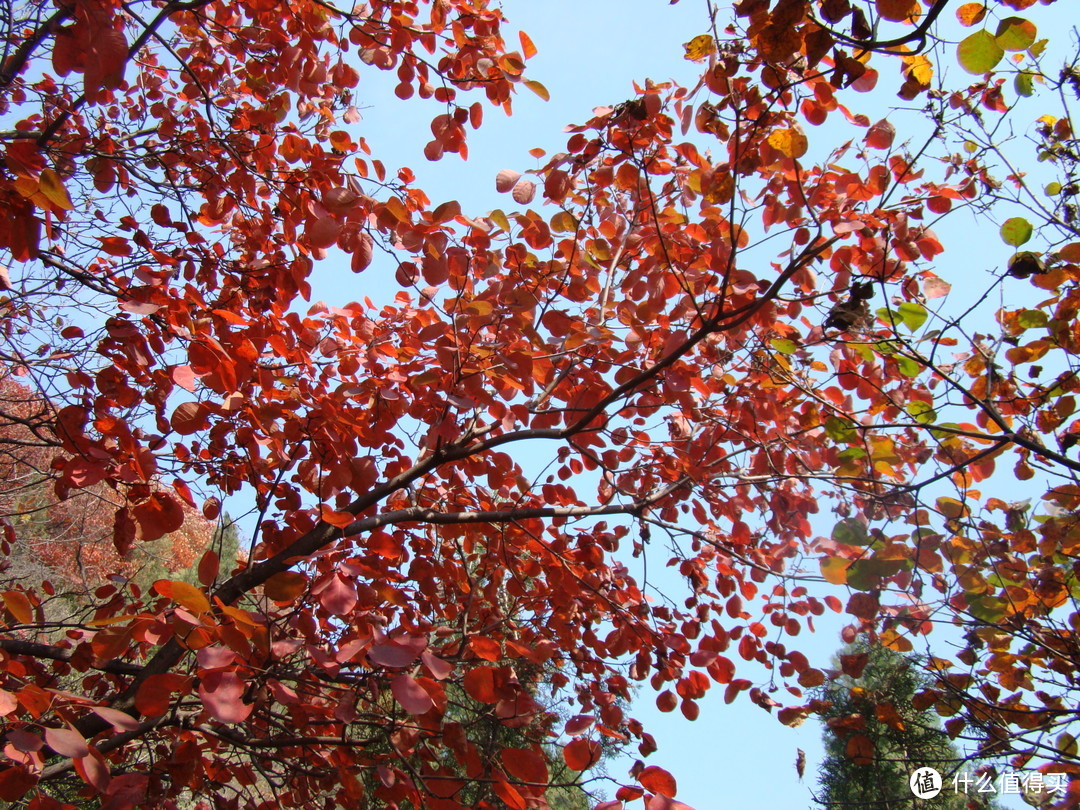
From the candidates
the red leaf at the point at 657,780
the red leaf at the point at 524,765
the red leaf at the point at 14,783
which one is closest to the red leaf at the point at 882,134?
the red leaf at the point at 657,780

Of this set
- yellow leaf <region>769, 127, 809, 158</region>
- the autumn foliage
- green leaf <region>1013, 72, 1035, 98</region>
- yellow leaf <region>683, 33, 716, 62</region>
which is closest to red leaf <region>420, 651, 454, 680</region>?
the autumn foliage

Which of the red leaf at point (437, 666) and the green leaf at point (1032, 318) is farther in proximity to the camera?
the green leaf at point (1032, 318)

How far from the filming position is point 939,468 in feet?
7.61

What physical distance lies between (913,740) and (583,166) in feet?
10.8

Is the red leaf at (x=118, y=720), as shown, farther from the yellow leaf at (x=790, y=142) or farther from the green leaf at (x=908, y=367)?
the green leaf at (x=908, y=367)

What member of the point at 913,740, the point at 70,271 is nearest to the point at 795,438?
the point at 913,740

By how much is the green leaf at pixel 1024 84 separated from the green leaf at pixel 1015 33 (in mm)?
1389

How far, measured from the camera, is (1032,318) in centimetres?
197

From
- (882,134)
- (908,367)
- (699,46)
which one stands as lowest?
(908,367)

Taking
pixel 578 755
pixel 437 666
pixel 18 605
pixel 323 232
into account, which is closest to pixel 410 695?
pixel 437 666

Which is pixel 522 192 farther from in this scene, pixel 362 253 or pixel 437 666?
pixel 437 666

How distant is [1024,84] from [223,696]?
321 centimetres

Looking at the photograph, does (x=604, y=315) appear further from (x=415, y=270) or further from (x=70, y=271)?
(x=70, y=271)

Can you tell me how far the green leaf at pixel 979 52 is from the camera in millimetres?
1209
